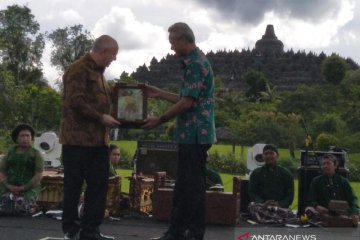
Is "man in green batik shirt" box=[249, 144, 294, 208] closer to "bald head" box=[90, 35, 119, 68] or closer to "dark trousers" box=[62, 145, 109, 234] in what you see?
"dark trousers" box=[62, 145, 109, 234]

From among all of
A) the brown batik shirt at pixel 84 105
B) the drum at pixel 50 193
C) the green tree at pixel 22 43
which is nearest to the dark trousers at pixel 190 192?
the brown batik shirt at pixel 84 105

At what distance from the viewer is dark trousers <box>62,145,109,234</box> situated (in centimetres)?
493

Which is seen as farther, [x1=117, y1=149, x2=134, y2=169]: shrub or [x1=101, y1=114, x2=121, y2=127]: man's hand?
[x1=117, y1=149, x2=134, y2=169]: shrub

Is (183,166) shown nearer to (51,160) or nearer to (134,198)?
(134,198)

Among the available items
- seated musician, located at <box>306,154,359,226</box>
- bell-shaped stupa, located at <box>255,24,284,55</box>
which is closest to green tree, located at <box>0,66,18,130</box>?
seated musician, located at <box>306,154,359,226</box>

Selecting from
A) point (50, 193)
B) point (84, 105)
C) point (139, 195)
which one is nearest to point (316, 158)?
point (139, 195)

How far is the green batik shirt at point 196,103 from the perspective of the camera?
473cm

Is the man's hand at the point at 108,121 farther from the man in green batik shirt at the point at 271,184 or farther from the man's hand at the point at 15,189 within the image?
the man in green batik shirt at the point at 271,184

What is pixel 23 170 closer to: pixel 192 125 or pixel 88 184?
pixel 88 184

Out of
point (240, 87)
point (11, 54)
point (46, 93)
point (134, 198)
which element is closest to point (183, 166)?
point (134, 198)

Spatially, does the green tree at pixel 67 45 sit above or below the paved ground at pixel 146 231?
above

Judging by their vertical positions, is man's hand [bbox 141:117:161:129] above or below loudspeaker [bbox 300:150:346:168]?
above

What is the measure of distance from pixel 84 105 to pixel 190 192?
3.28ft

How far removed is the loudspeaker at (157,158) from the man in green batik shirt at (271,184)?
1.96 m
